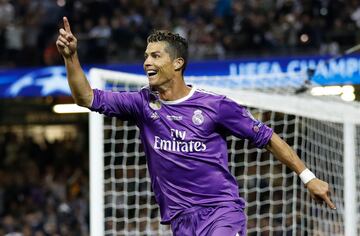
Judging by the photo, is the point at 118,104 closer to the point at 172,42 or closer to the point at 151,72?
the point at 151,72

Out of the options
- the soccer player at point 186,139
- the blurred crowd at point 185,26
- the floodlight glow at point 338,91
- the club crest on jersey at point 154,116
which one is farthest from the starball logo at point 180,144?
the blurred crowd at point 185,26

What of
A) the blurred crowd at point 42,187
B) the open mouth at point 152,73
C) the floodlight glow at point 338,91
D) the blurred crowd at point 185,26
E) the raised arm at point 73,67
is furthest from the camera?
the blurred crowd at point 185,26

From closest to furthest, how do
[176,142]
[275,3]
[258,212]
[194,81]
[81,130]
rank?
[176,142] → [194,81] → [258,212] → [275,3] → [81,130]

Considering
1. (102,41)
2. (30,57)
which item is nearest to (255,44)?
(102,41)

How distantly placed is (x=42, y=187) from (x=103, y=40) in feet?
8.83

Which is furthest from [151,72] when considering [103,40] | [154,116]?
[103,40]

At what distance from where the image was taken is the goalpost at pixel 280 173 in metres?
9.16

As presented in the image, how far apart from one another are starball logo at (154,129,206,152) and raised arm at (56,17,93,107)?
543 millimetres

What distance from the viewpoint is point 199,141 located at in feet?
20.7

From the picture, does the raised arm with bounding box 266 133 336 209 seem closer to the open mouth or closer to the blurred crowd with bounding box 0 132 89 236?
the open mouth

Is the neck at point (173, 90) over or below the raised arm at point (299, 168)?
over

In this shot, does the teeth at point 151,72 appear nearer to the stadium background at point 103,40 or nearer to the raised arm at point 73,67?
the raised arm at point 73,67

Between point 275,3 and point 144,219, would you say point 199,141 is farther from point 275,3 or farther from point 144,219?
point 275,3

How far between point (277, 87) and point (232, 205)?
214 inches
